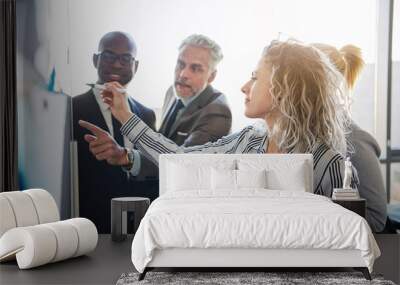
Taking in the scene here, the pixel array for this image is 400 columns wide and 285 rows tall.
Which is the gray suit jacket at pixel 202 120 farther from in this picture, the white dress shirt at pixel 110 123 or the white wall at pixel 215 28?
the white dress shirt at pixel 110 123

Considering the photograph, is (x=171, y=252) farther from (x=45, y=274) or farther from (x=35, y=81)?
(x=35, y=81)

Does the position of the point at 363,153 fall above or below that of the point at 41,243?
above

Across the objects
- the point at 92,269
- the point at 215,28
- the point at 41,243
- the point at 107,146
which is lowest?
the point at 92,269

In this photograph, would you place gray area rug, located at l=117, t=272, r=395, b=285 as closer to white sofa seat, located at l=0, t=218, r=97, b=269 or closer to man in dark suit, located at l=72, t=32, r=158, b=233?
white sofa seat, located at l=0, t=218, r=97, b=269

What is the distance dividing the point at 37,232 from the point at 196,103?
9.17 ft

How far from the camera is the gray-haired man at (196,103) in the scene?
764cm

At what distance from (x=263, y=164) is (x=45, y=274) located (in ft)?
9.01

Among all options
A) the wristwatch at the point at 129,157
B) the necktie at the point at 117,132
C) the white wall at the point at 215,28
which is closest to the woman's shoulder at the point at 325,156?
the white wall at the point at 215,28

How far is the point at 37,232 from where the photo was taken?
214 inches

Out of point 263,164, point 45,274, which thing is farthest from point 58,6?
point 45,274

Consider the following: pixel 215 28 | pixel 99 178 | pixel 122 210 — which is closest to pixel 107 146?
pixel 99 178

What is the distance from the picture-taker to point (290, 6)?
7.57 m

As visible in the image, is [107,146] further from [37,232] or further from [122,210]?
[37,232]

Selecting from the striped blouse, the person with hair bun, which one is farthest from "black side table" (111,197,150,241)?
the person with hair bun
